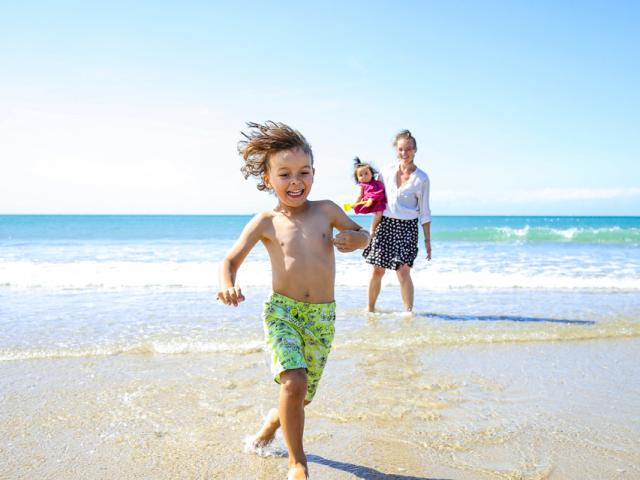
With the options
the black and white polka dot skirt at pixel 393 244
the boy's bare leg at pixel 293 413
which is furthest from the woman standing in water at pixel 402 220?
the boy's bare leg at pixel 293 413

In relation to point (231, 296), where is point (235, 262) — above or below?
above

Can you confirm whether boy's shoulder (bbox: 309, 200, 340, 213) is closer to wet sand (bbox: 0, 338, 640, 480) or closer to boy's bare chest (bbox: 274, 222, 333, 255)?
boy's bare chest (bbox: 274, 222, 333, 255)

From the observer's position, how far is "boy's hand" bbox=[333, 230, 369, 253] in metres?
2.62

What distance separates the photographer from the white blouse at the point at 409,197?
6.23m

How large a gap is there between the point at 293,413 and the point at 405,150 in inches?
173

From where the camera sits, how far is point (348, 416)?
3154mm

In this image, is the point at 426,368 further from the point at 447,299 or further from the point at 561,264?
the point at 561,264

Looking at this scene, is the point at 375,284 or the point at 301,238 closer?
the point at 301,238

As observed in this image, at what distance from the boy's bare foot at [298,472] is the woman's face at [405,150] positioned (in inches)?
176

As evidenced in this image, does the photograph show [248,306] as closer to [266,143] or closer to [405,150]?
[405,150]

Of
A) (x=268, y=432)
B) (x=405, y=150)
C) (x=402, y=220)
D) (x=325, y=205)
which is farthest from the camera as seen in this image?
(x=402, y=220)

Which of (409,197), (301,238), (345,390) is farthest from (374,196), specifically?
(301,238)

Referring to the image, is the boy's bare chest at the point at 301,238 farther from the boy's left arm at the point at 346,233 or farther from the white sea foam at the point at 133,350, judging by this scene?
the white sea foam at the point at 133,350

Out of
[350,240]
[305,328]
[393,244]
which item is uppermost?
[350,240]
